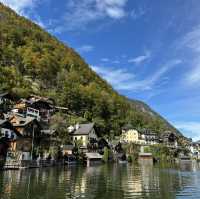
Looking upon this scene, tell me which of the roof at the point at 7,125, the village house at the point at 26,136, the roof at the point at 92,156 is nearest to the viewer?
the roof at the point at 7,125

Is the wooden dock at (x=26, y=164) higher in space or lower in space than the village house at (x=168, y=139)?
lower

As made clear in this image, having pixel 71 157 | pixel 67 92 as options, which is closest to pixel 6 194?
pixel 71 157

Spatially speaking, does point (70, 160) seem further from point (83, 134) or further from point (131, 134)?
point (131, 134)

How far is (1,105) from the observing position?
100812mm

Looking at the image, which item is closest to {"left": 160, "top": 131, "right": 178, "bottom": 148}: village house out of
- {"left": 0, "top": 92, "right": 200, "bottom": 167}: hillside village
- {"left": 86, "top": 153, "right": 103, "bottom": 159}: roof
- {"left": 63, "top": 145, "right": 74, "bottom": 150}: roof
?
{"left": 0, "top": 92, "right": 200, "bottom": 167}: hillside village

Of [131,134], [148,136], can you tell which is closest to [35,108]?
[131,134]

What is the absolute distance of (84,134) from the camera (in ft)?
348

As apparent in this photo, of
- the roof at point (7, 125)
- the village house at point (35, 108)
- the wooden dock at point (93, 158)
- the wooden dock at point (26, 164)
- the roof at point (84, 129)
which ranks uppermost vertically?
the village house at point (35, 108)

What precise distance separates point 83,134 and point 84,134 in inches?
17.0

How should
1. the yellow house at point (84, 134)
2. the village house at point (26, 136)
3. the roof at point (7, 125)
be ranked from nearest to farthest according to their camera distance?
the roof at point (7, 125) < the village house at point (26, 136) < the yellow house at point (84, 134)

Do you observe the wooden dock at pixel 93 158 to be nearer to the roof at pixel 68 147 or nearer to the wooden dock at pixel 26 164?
the roof at pixel 68 147

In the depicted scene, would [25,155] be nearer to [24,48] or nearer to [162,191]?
[162,191]

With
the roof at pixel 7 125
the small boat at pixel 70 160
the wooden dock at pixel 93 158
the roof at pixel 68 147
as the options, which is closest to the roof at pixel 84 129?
the wooden dock at pixel 93 158

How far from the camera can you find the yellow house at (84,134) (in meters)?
105
